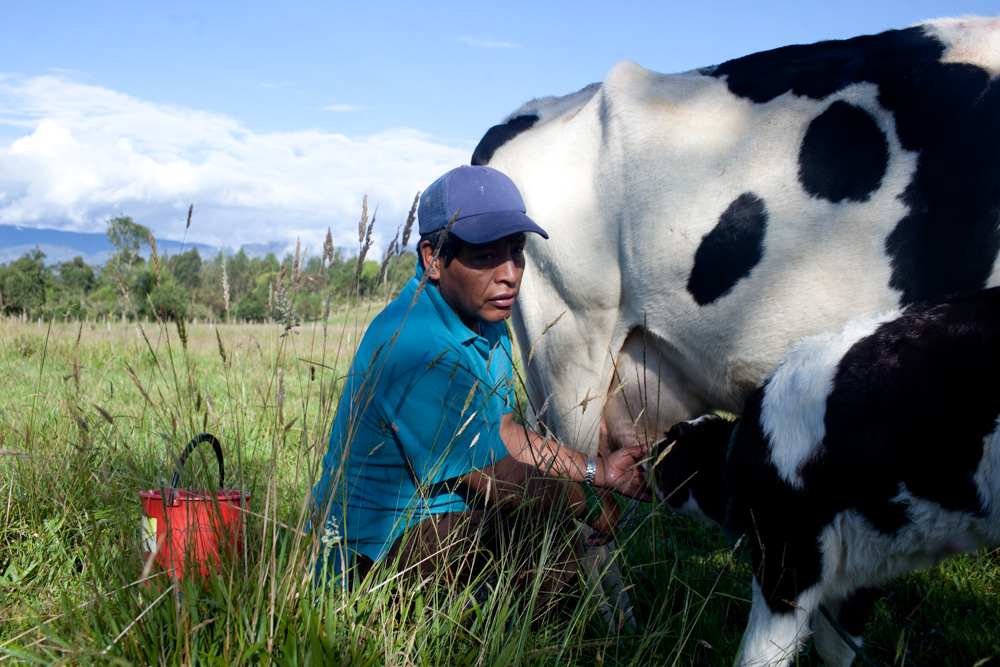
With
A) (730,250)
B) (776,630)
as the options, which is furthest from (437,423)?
(730,250)

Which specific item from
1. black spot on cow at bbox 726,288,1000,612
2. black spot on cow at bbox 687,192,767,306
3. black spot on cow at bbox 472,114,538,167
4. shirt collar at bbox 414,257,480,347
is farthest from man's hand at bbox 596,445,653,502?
black spot on cow at bbox 472,114,538,167

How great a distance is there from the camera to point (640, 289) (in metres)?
3.18

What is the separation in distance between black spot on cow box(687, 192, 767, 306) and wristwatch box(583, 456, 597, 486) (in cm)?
104

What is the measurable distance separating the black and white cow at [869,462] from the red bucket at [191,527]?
1493 mm

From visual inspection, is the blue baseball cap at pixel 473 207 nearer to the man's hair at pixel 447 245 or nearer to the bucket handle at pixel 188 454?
the man's hair at pixel 447 245

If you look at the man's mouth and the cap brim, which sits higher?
the cap brim

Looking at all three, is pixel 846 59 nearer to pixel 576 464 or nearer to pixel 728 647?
pixel 576 464

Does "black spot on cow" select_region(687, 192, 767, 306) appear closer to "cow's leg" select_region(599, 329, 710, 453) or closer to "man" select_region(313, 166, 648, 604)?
"cow's leg" select_region(599, 329, 710, 453)

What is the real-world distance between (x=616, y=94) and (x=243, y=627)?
270 centimetres

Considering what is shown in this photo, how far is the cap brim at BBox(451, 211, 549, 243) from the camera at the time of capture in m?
2.34

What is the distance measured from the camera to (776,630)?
6.76 feet

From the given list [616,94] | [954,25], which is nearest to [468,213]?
[616,94]

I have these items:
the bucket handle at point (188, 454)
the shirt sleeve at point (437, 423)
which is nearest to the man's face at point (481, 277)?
the shirt sleeve at point (437, 423)

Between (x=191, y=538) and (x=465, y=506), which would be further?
(x=465, y=506)
